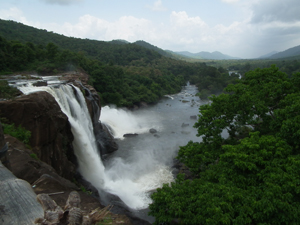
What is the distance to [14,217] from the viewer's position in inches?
79.4

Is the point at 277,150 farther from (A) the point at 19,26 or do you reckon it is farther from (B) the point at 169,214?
(A) the point at 19,26

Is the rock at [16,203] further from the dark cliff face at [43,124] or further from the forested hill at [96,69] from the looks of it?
the forested hill at [96,69]

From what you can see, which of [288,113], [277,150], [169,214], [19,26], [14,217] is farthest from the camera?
[19,26]

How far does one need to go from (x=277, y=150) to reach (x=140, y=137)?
18146 millimetres

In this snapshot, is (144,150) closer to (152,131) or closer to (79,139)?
(152,131)

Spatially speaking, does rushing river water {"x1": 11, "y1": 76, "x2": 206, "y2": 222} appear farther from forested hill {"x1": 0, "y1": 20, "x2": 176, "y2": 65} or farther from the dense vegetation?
forested hill {"x1": 0, "y1": 20, "x2": 176, "y2": 65}

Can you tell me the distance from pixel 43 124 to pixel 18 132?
1.40 meters

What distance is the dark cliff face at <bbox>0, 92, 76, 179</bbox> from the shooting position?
10328mm

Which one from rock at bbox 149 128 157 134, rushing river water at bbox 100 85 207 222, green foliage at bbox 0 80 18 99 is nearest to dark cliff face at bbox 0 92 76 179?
green foliage at bbox 0 80 18 99

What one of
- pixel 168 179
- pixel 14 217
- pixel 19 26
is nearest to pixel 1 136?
pixel 14 217

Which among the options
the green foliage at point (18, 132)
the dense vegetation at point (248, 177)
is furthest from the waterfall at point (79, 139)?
the dense vegetation at point (248, 177)

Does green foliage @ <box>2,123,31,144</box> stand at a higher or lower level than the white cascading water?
higher

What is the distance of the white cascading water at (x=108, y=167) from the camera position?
538 inches

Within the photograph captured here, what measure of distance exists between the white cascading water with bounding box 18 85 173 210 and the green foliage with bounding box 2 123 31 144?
3877 mm
